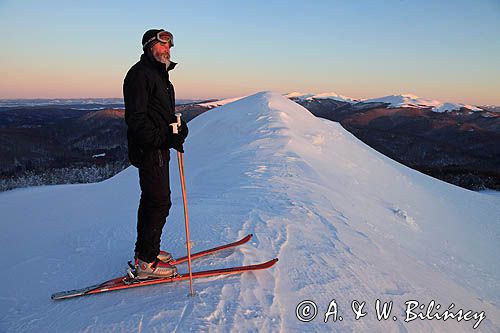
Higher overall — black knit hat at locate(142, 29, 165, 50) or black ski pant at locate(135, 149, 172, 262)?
black knit hat at locate(142, 29, 165, 50)

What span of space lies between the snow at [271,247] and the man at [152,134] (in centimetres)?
48

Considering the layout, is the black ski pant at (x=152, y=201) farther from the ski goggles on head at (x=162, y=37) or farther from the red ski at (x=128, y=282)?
the ski goggles on head at (x=162, y=37)

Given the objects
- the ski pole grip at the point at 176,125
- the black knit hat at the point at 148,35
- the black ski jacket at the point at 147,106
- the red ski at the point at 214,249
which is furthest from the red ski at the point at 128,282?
the black knit hat at the point at 148,35

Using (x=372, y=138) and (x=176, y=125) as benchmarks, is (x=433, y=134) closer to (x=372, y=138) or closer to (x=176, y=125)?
(x=372, y=138)

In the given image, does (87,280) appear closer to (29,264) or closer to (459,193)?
(29,264)

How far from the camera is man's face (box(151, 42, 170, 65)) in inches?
146

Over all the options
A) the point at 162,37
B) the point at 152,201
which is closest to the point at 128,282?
the point at 152,201

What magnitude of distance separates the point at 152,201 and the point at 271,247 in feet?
6.02

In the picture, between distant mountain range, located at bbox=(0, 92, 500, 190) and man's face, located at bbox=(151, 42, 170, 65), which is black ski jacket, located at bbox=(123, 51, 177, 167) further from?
distant mountain range, located at bbox=(0, 92, 500, 190)

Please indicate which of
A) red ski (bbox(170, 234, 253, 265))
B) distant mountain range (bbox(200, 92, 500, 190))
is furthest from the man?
distant mountain range (bbox(200, 92, 500, 190))

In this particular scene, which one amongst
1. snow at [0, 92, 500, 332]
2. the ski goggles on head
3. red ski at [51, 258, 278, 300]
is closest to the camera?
snow at [0, 92, 500, 332]

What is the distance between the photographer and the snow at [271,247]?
3.52 meters

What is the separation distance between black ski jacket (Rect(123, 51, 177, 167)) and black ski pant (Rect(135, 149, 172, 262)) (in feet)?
0.38

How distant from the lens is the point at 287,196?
6824mm
